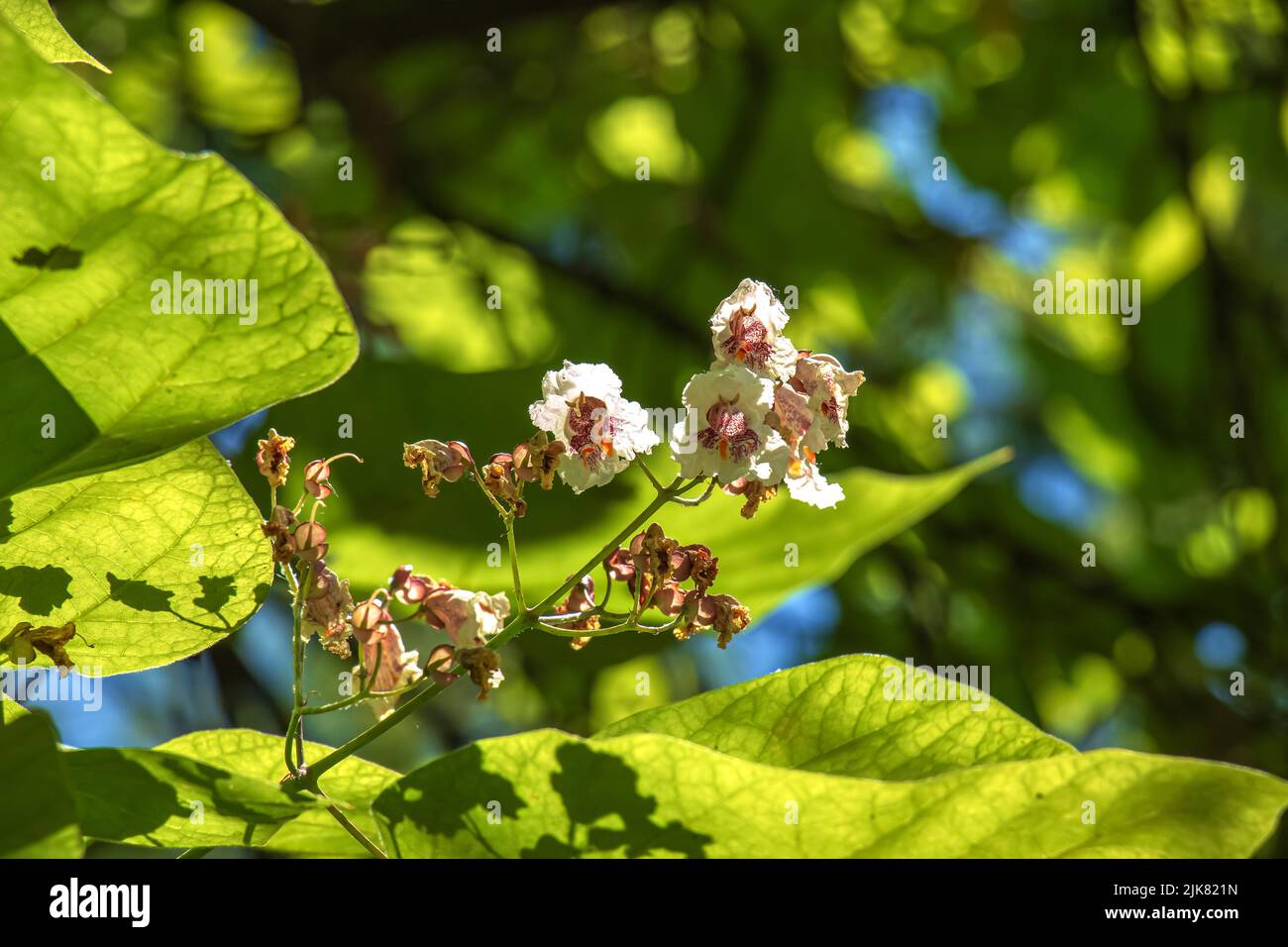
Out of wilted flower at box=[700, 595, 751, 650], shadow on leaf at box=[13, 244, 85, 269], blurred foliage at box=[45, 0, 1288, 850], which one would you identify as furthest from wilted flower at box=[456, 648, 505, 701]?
blurred foliage at box=[45, 0, 1288, 850]

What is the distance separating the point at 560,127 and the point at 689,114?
22 centimetres

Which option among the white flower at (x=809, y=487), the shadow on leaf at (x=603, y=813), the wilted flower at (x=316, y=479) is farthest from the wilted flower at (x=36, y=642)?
the white flower at (x=809, y=487)

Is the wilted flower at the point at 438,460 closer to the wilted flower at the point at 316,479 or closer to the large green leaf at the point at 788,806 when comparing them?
the wilted flower at the point at 316,479

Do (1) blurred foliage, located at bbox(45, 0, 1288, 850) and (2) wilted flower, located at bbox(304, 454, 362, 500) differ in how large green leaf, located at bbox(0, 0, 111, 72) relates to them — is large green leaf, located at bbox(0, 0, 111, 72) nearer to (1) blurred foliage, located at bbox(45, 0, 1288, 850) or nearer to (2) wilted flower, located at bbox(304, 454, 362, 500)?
(2) wilted flower, located at bbox(304, 454, 362, 500)

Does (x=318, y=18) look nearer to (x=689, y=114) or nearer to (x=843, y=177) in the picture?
(x=689, y=114)

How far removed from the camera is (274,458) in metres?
0.60

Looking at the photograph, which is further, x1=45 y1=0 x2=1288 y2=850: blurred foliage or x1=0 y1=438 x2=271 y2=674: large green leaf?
x1=45 y1=0 x2=1288 y2=850: blurred foliage

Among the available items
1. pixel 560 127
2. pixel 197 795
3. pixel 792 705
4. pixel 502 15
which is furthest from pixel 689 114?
pixel 197 795

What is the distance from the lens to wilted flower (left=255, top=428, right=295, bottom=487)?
23.5 inches

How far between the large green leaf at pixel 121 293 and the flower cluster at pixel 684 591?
0.56 ft

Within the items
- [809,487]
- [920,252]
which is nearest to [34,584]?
[809,487]

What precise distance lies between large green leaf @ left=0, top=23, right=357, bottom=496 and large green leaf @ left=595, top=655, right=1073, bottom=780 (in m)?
0.22

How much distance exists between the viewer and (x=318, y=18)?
1.49m

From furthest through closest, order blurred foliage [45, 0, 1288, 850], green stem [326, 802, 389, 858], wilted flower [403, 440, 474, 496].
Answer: blurred foliage [45, 0, 1288, 850]
wilted flower [403, 440, 474, 496]
green stem [326, 802, 389, 858]
